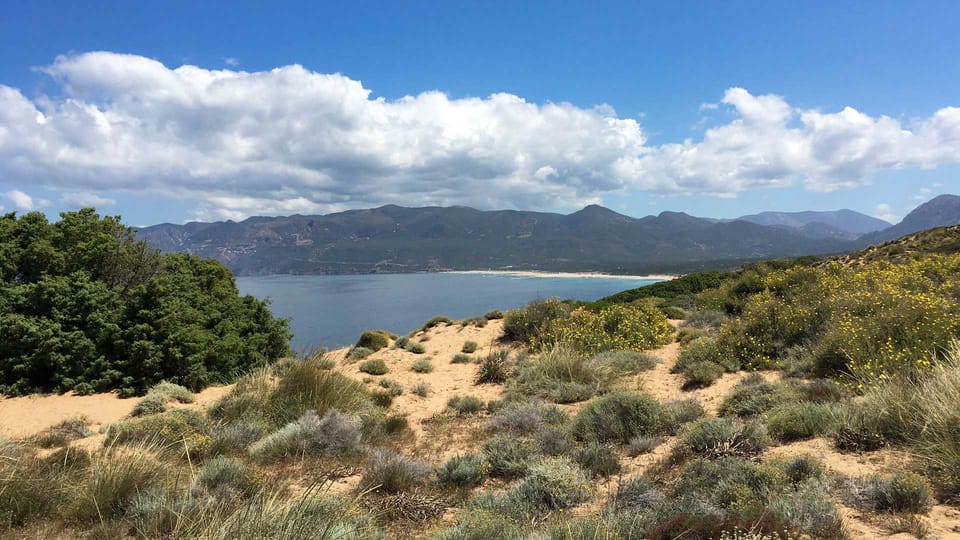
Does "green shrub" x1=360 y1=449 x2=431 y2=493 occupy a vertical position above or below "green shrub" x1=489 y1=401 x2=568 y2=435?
above

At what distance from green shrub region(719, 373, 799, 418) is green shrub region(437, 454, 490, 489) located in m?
3.77

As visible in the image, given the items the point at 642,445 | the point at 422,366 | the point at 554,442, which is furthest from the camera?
the point at 422,366

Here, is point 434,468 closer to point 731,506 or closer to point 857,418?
point 731,506

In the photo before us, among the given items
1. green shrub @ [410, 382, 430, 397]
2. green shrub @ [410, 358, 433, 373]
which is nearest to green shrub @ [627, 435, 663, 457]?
green shrub @ [410, 382, 430, 397]

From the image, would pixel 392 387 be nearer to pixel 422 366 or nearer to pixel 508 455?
pixel 422 366

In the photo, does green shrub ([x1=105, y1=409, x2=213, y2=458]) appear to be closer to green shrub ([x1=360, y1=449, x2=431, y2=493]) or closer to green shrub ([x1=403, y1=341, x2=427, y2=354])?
green shrub ([x1=360, y1=449, x2=431, y2=493])

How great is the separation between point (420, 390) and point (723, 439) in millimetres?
6554

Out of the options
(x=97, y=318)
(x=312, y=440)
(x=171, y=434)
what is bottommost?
(x=312, y=440)

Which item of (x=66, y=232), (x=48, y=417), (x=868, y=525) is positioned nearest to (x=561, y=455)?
(x=868, y=525)

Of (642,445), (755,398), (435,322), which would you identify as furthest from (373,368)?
(755,398)

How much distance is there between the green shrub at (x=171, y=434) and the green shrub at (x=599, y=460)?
443cm

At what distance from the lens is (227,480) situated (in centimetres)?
454

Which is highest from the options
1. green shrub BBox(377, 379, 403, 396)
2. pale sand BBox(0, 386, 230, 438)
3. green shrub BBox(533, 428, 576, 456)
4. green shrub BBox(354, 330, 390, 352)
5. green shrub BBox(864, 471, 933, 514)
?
green shrub BBox(864, 471, 933, 514)

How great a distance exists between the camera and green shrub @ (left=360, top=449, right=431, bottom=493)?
15.9 ft
